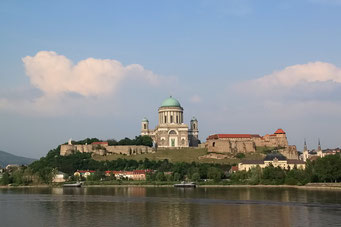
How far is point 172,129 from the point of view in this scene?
3615 inches

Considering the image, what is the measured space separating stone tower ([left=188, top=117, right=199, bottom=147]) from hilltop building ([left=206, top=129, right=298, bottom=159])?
23.2 feet

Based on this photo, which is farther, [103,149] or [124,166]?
[103,149]

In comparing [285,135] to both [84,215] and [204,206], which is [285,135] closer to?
[204,206]

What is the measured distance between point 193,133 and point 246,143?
46.9 feet

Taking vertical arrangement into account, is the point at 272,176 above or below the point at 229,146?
below

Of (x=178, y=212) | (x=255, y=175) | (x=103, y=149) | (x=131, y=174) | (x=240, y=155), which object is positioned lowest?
(x=178, y=212)

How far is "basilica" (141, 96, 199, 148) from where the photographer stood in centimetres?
9162

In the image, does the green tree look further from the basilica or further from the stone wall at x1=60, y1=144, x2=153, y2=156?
the basilica

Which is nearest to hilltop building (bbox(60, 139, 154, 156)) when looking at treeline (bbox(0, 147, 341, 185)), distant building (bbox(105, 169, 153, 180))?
treeline (bbox(0, 147, 341, 185))

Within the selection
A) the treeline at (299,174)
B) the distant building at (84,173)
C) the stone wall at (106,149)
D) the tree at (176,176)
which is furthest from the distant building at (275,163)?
the distant building at (84,173)

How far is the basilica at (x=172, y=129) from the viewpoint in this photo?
301ft

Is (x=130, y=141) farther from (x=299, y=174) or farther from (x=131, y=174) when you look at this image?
(x=299, y=174)

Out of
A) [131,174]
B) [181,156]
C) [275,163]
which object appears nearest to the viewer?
[275,163]

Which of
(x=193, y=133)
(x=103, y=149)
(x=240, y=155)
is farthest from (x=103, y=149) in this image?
(x=240, y=155)
